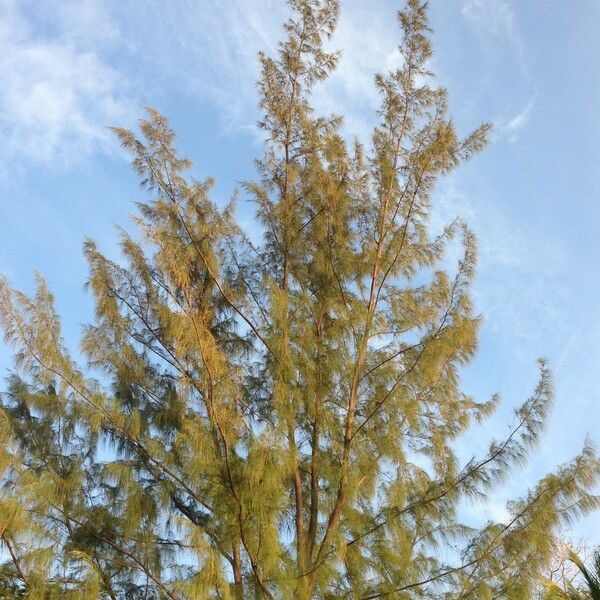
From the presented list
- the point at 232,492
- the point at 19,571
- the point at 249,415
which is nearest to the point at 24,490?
the point at 19,571

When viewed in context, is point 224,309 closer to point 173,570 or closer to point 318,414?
point 318,414

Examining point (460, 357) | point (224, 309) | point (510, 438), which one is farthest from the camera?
point (224, 309)

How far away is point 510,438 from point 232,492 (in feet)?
6.61

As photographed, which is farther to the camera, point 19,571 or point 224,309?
point 224,309

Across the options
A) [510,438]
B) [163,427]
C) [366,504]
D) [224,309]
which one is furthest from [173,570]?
[510,438]

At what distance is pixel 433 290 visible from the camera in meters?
6.00

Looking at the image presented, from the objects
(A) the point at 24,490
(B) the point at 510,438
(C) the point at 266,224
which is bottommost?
(B) the point at 510,438

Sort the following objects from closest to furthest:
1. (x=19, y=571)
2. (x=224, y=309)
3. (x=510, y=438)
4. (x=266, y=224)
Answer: (x=19, y=571) → (x=510, y=438) → (x=224, y=309) → (x=266, y=224)

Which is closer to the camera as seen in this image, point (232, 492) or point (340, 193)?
point (232, 492)

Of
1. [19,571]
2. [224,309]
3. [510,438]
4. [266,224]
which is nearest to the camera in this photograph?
[19,571]

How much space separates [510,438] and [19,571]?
10.9ft

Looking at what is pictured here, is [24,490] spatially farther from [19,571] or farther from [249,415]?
[249,415]

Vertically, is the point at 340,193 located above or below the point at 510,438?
above

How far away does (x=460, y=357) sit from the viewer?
5801 mm
